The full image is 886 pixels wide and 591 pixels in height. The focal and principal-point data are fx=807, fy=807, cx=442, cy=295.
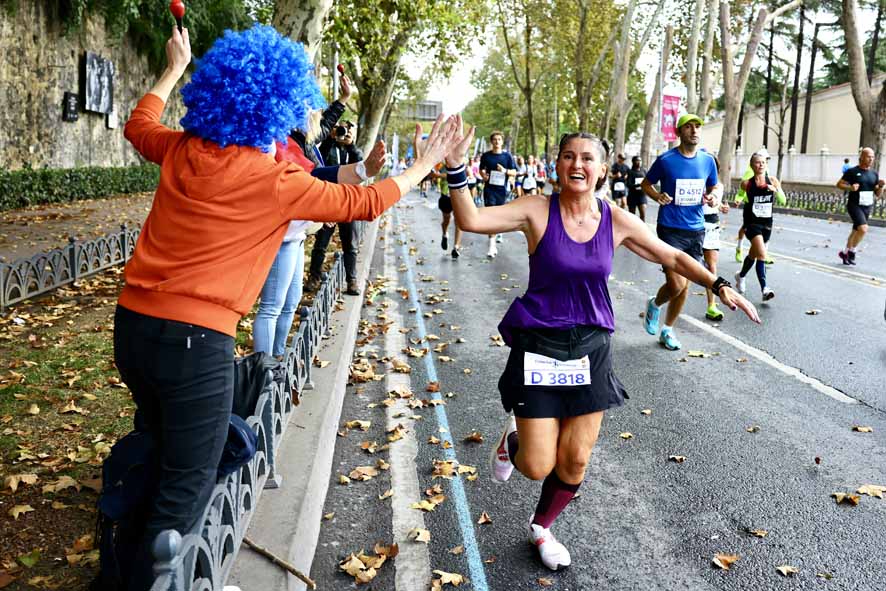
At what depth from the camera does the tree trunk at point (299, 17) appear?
8992mm

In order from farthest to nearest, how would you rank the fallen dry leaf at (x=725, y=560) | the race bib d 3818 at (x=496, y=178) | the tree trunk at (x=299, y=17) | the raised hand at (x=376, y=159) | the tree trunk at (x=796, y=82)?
the tree trunk at (x=796, y=82) → the race bib d 3818 at (x=496, y=178) → the tree trunk at (x=299, y=17) → the fallen dry leaf at (x=725, y=560) → the raised hand at (x=376, y=159)

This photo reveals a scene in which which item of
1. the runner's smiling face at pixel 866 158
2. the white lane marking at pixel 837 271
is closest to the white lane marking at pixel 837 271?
the white lane marking at pixel 837 271

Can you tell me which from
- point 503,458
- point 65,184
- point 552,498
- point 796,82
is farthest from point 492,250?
point 796,82

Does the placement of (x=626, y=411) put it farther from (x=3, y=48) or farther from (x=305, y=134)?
(x=3, y=48)

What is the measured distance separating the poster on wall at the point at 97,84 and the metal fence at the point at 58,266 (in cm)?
1408

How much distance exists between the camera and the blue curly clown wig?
2.67 meters

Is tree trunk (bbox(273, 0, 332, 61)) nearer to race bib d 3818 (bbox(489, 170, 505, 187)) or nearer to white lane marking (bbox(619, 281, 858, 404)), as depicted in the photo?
white lane marking (bbox(619, 281, 858, 404))

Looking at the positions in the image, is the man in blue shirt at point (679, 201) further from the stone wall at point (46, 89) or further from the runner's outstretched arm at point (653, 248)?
the stone wall at point (46, 89)

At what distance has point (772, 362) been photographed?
292 inches

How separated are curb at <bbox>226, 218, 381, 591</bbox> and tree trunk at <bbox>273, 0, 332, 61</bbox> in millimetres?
4484

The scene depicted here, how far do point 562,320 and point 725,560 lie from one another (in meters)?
1.37

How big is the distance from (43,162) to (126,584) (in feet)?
70.4

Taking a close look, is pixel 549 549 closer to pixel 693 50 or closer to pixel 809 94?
pixel 693 50

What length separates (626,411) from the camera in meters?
6.04
